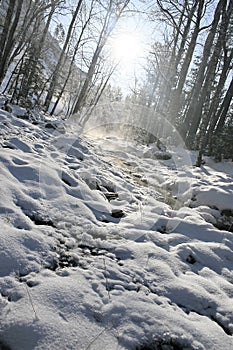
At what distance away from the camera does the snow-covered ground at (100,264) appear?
8.00ft

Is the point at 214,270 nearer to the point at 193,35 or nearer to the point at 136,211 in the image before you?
the point at 136,211

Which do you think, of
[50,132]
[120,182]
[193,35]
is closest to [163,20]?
[193,35]

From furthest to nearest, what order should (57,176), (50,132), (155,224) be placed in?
(50,132), (57,176), (155,224)

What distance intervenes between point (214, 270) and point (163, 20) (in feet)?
45.7

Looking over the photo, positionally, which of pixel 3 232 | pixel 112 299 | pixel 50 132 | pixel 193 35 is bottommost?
pixel 112 299

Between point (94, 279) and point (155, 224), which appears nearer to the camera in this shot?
point (94, 279)

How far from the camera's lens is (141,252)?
380 cm

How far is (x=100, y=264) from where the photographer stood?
132 inches

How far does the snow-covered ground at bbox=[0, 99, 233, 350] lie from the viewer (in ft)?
8.00

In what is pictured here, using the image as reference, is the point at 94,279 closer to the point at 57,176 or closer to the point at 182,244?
the point at 182,244

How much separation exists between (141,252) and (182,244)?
0.89 meters

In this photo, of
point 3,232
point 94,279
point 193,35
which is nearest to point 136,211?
point 94,279

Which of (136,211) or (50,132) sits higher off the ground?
(50,132)

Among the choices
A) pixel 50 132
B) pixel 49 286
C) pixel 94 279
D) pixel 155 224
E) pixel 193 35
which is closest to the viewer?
pixel 49 286
